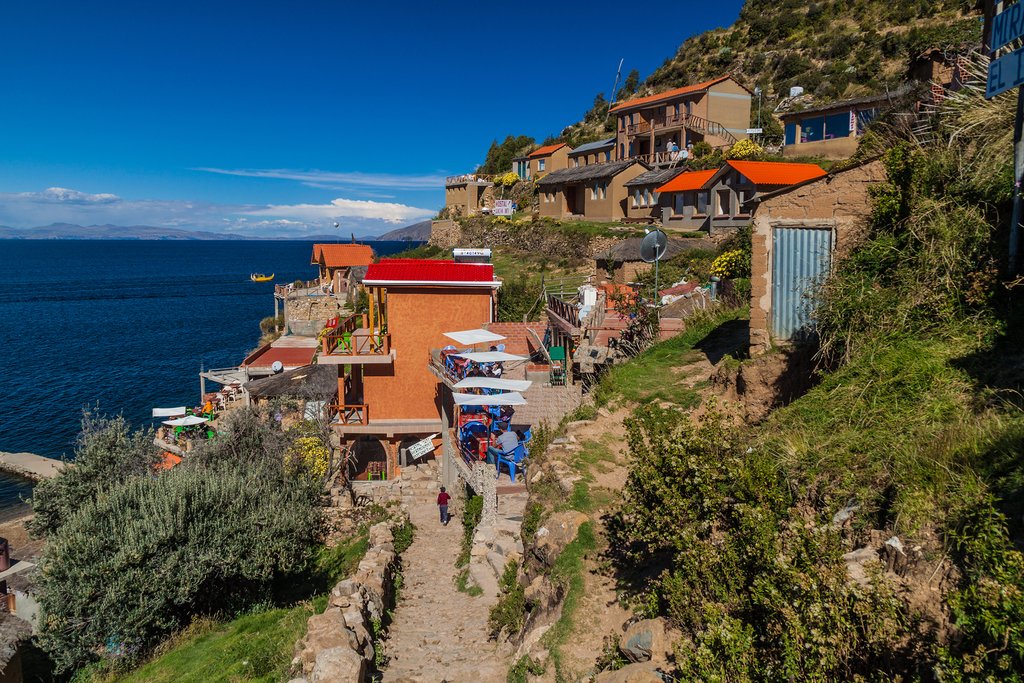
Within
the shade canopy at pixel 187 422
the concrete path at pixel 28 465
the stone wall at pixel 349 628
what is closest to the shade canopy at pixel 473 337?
the stone wall at pixel 349 628

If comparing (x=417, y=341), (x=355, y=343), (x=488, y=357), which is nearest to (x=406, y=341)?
(x=417, y=341)

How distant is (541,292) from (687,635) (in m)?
26.7

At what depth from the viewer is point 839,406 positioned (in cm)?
749

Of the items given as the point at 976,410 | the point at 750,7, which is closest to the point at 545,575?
the point at 976,410

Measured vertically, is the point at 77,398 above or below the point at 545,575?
below

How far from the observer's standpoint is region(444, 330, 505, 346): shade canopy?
69.8 ft

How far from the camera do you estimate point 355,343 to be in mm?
23703

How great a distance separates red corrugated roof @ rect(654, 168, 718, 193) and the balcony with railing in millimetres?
23803

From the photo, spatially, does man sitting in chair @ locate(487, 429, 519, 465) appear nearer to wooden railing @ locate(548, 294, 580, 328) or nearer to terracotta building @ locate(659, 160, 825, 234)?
wooden railing @ locate(548, 294, 580, 328)

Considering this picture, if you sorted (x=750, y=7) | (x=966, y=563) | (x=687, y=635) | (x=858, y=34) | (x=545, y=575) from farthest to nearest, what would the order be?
(x=750, y=7), (x=858, y=34), (x=545, y=575), (x=687, y=635), (x=966, y=563)

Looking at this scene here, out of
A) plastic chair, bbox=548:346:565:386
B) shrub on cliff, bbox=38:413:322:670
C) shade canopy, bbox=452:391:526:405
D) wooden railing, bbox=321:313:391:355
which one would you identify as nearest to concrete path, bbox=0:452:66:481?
wooden railing, bbox=321:313:391:355

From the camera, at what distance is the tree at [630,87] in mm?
91481

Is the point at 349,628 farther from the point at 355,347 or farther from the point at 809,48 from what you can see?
the point at 809,48

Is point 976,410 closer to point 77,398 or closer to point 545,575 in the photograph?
point 545,575
